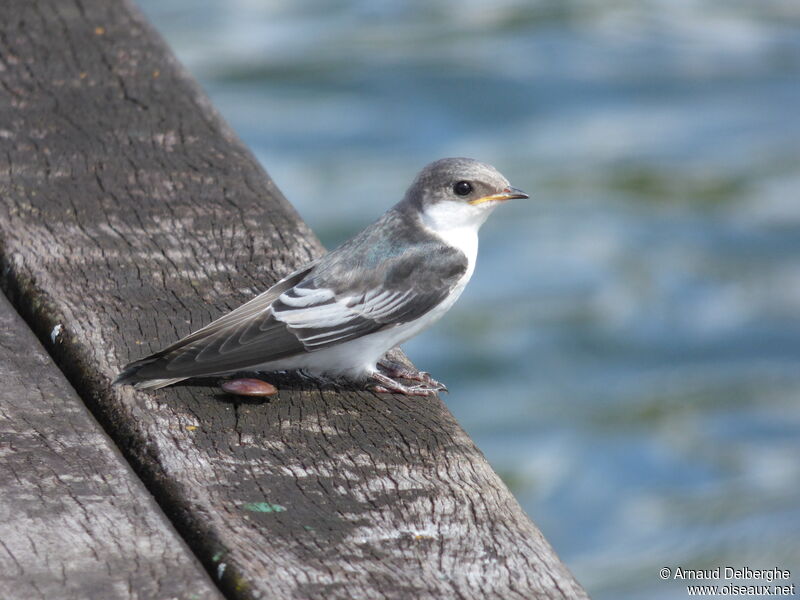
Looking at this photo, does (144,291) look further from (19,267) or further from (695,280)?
(695,280)

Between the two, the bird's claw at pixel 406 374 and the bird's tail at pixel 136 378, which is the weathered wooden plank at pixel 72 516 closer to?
the bird's tail at pixel 136 378

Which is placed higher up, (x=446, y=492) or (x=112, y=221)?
(x=112, y=221)

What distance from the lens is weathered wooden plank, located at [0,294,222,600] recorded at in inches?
87.1

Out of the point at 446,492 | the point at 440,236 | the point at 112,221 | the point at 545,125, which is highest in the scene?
the point at 545,125

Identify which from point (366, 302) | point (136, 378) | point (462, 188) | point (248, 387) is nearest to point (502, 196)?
point (462, 188)

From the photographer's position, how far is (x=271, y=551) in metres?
2.36

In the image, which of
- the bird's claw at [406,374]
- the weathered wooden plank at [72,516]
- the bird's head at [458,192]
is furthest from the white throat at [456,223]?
the weathered wooden plank at [72,516]

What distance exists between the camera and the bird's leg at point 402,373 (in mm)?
3590

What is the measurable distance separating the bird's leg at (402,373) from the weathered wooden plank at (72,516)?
1.05m

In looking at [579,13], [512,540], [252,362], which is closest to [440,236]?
[252,362]

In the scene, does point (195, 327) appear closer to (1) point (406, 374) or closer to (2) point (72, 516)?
(1) point (406, 374)

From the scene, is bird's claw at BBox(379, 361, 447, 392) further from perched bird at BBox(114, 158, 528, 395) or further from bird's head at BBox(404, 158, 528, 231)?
bird's head at BBox(404, 158, 528, 231)

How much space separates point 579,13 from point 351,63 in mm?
2138

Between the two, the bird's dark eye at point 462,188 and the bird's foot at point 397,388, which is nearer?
the bird's foot at point 397,388
